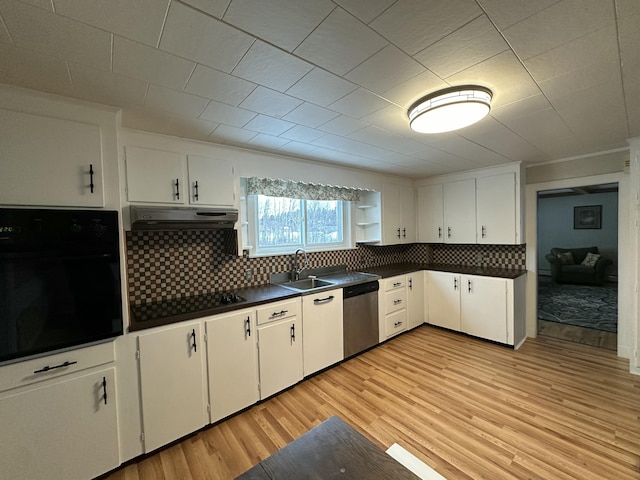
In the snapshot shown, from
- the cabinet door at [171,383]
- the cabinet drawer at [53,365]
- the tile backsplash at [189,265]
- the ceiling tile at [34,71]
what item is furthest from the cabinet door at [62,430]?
the ceiling tile at [34,71]

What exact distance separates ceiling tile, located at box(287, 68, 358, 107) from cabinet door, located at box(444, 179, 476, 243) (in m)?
3.00

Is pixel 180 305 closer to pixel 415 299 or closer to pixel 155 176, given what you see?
pixel 155 176

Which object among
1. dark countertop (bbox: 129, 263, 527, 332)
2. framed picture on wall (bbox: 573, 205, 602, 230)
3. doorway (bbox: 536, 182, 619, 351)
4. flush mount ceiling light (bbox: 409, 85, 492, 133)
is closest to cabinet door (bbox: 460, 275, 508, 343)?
dark countertop (bbox: 129, 263, 527, 332)

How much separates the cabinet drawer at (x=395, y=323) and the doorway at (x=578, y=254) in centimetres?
239

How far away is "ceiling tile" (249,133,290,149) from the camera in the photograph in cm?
230

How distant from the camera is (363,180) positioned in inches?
144

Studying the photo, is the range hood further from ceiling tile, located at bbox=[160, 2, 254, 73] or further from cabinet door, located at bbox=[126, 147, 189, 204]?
ceiling tile, located at bbox=[160, 2, 254, 73]

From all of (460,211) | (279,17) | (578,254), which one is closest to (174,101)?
(279,17)

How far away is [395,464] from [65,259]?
197 centimetres

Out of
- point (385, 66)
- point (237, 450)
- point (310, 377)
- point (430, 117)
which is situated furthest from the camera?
point (310, 377)

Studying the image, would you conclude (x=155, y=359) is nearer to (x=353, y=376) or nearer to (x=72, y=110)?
(x=72, y=110)

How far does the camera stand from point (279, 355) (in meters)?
2.43

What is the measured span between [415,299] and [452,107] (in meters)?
2.94

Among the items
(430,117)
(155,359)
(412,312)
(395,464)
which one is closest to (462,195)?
(412,312)
